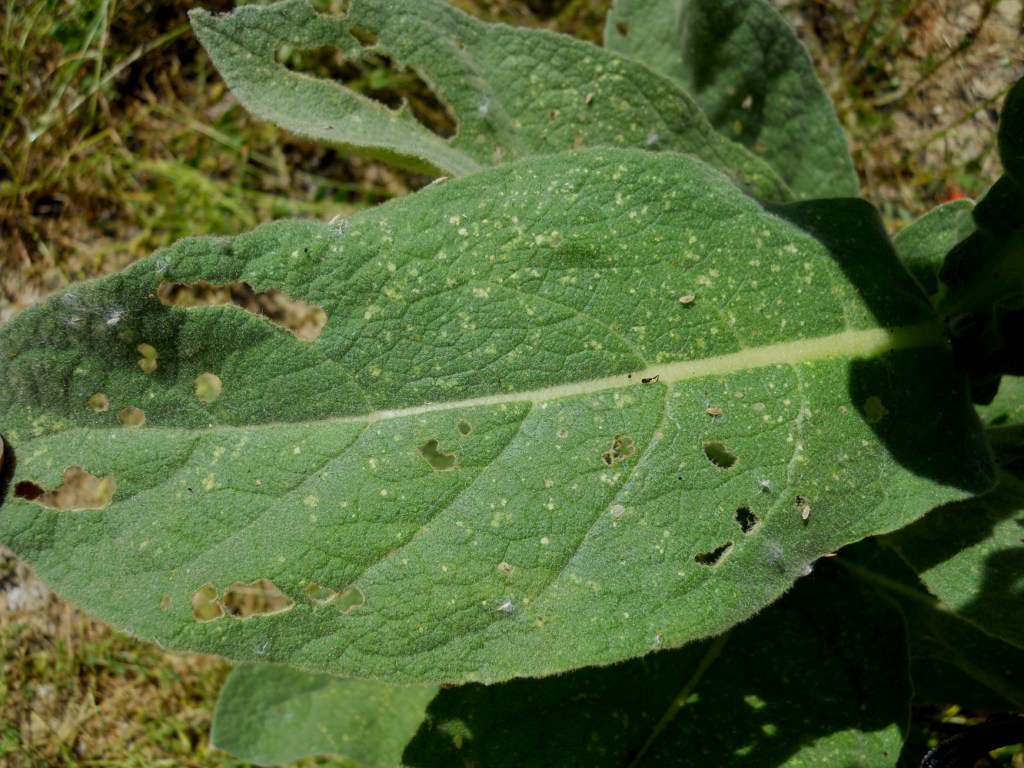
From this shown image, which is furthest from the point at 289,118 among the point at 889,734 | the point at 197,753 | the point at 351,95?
the point at 197,753

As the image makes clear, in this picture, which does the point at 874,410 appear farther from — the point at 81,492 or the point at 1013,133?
the point at 81,492

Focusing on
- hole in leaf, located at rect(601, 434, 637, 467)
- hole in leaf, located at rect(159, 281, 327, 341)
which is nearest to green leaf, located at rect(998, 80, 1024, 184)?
hole in leaf, located at rect(601, 434, 637, 467)

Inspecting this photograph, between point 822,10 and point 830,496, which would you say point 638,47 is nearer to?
point 822,10

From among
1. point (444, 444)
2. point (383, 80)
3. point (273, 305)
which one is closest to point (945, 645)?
point (444, 444)

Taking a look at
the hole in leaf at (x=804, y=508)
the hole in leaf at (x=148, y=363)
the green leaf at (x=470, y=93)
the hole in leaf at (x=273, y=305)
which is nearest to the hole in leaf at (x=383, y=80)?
the hole in leaf at (x=273, y=305)

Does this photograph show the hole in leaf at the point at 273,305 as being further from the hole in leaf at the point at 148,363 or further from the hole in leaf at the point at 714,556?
the hole in leaf at the point at 714,556

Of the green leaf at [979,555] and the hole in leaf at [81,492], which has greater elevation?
the green leaf at [979,555]
